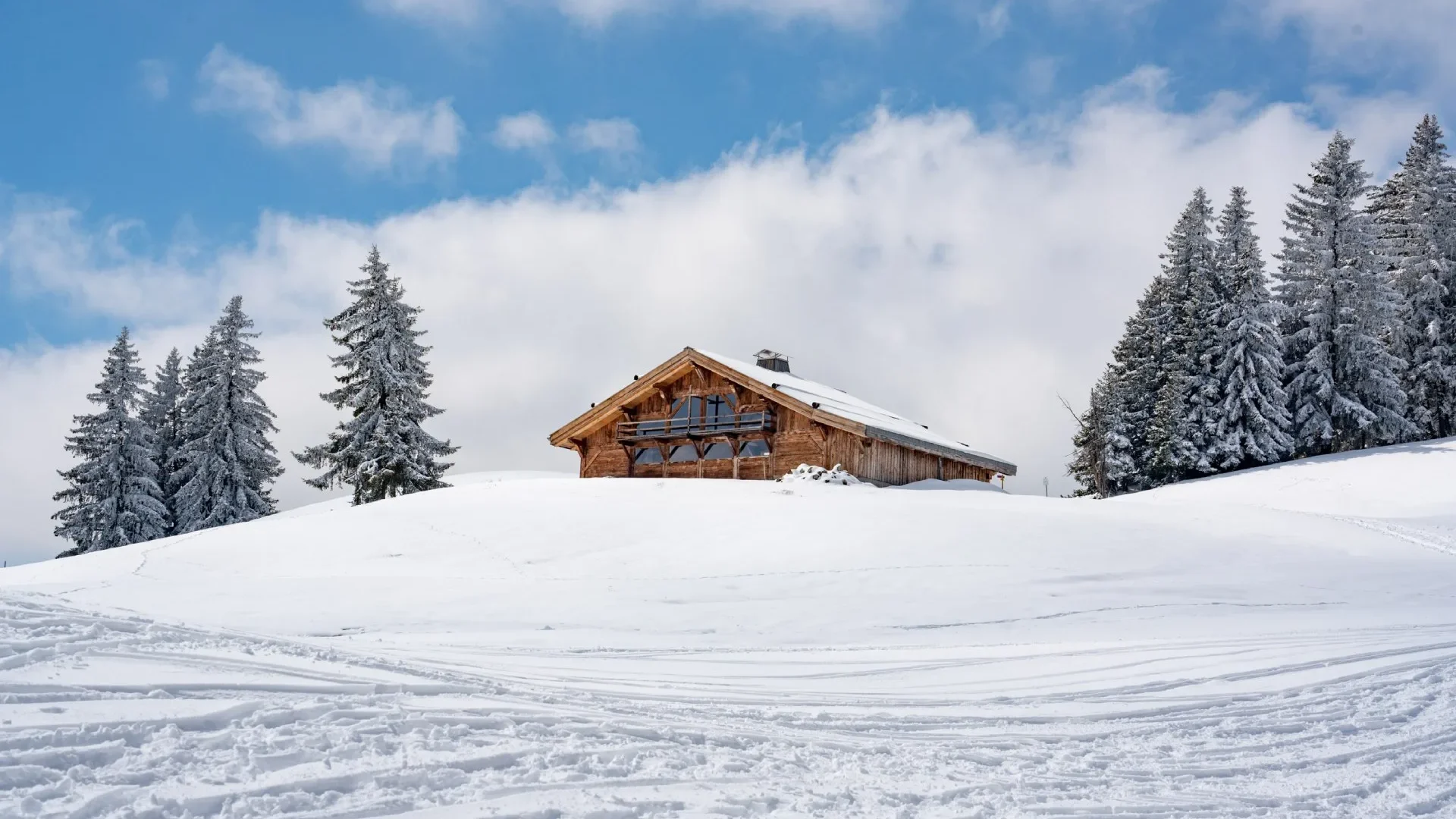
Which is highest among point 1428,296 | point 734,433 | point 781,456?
point 1428,296

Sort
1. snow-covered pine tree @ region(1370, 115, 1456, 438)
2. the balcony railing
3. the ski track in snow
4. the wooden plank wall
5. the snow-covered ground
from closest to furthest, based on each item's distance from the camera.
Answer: the ski track in snow < the snow-covered ground < the wooden plank wall < the balcony railing < snow-covered pine tree @ region(1370, 115, 1456, 438)

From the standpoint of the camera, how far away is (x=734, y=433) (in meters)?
31.8

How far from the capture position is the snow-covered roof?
29.9 m

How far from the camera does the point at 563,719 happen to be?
21.7 feet

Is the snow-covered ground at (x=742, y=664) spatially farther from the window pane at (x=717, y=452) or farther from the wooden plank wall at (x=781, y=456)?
the window pane at (x=717, y=452)

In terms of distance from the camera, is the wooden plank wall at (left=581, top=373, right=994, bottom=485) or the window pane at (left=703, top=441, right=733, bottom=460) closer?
the wooden plank wall at (left=581, top=373, right=994, bottom=485)

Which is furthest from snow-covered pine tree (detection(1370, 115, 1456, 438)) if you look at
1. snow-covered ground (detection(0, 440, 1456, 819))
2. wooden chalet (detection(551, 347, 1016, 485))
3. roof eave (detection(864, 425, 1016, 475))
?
snow-covered ground (detection(0, 440, 1456, 819))

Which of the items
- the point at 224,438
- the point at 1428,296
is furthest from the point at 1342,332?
the point at 224,438

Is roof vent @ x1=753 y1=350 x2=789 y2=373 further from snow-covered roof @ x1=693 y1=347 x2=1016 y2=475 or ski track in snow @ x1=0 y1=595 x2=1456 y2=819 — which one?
ski track in snow @ x1=0 y1=595 x2=1456 y2=819

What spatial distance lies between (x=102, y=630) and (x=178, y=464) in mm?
40994

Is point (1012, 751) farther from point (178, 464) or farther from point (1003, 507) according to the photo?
point (178, 464)

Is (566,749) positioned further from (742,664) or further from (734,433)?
(734,433)

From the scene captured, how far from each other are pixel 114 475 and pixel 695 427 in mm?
26042

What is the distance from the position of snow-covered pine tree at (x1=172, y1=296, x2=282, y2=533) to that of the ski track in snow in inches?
1406
